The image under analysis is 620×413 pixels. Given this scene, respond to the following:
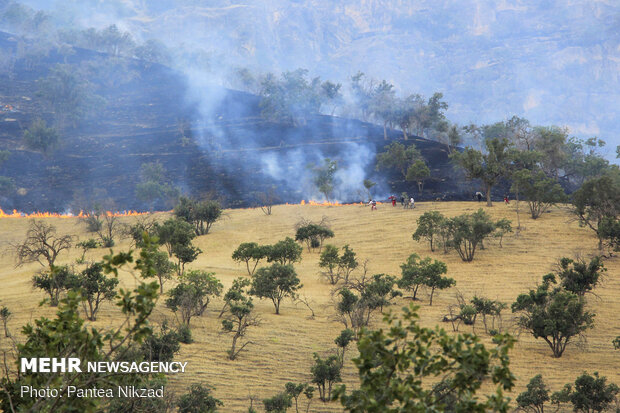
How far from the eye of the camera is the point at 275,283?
2333cm

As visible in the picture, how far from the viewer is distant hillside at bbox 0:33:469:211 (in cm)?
6700

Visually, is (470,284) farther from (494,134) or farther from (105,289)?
(494,134)

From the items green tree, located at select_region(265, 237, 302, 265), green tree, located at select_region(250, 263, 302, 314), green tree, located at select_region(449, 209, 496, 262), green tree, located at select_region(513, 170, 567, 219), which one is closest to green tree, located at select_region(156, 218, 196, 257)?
green tree, located at select_region(265, 237, 302, 265)

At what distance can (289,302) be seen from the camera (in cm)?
2550

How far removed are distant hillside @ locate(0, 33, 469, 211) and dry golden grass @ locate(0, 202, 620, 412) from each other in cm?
1493

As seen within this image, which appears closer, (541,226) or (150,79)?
(541,226)

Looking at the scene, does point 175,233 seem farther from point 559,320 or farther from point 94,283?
point 559,320

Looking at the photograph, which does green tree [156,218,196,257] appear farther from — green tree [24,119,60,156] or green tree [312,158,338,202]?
green tree [24,119,60,156]

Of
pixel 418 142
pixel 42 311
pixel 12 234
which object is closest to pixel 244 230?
pixel 12 234

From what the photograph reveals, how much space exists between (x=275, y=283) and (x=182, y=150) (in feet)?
205

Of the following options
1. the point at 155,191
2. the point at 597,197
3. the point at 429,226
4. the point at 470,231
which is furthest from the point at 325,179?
the point at 597,197

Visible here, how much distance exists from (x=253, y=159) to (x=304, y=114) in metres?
22.2

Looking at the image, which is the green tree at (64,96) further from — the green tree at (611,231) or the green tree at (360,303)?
the green tree at (611,231)

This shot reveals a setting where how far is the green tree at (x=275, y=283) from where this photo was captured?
23.1 metres
